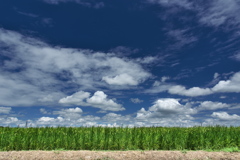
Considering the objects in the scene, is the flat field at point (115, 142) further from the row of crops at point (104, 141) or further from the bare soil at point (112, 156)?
the bare soil at point (112, 156)

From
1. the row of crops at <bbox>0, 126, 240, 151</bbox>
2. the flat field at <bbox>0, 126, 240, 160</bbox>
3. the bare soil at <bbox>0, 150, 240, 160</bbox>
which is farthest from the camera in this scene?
the row of crops at <bbox>0, 126, 240, 151</bbox>

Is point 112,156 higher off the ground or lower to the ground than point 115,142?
lower

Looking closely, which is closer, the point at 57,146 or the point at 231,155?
the point at 231,155

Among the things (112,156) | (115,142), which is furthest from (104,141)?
(112,156)

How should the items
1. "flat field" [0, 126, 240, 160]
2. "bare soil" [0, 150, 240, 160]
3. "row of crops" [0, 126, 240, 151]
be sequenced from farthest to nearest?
"row of crops" [0, 126, 240, 151] → "flat field" [0, 126, 240, 160] → "bare soil" [0, 150, 240, 160]

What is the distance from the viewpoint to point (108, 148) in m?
16.0

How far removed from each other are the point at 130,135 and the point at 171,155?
4379 mm

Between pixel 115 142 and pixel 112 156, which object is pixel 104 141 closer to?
pixel 115 142

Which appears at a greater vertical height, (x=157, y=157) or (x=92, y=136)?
(x=92, y=136)

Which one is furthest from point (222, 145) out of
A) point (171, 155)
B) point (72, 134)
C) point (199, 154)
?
point (72, 134)

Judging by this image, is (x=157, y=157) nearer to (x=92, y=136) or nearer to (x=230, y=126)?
(x=92, y=136)

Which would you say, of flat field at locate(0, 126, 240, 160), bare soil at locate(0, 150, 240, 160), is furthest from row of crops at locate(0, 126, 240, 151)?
bare soil at locate(0, 150, 240, 160)

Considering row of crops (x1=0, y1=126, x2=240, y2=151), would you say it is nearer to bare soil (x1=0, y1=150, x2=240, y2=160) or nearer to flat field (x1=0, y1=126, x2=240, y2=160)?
flat field (x1=0, y1=126, x2=240, y2=160)

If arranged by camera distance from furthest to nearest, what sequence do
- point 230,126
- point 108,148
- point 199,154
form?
point 230,126 < point 108,148 < point 199,154
